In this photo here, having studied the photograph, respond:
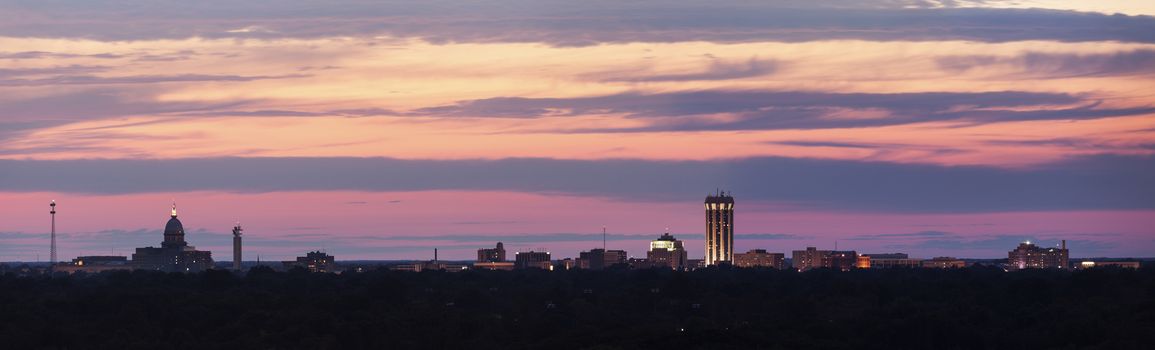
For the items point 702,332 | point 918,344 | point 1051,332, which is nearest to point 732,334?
point 702,332

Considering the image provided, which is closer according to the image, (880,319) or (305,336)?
(305,336)

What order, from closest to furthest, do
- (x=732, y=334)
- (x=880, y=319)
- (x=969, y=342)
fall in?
1. (x=732, y=334)
2. (x=969, y=342)
3. (x=880, y=319)

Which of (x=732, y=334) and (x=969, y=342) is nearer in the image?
(x=732, y=334)

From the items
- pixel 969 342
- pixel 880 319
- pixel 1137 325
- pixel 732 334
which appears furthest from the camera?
pixel 880 319

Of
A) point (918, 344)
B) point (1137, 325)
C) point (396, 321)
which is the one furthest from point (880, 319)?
point (396, 321)

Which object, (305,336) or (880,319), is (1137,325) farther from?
(305,336)

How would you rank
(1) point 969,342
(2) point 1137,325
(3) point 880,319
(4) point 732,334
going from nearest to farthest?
(4) point 732,334
(2) point 1137,325
(1) point 969,342
(3) point 880,319

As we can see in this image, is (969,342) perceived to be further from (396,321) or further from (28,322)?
(28,322)
